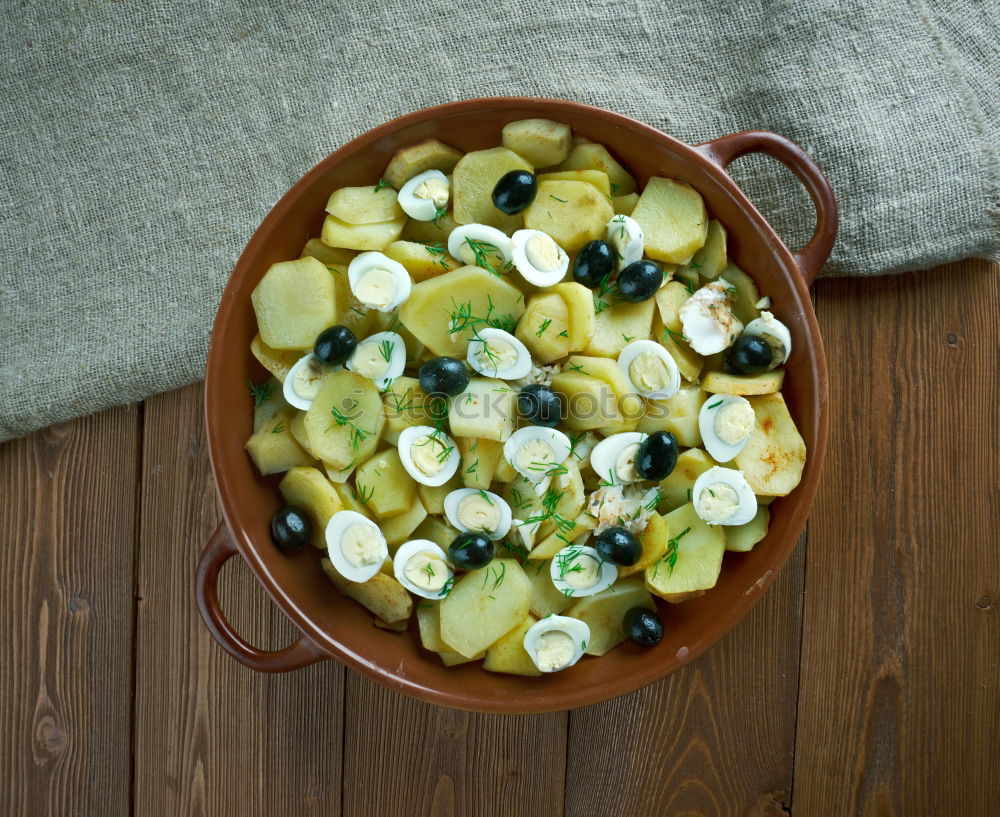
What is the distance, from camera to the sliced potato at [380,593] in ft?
5.48

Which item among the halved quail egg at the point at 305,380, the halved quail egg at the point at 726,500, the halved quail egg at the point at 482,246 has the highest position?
the halved quail egg at the point at 482,246

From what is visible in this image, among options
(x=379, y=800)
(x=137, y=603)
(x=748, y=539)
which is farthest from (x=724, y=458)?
(x=137, y=603)

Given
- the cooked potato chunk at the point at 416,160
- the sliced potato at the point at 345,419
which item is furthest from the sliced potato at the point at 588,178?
the sliced potato at the point at 345,419

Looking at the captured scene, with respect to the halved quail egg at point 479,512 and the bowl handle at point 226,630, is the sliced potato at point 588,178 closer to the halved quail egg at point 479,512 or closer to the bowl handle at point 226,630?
the halved quail egg at point 479,512

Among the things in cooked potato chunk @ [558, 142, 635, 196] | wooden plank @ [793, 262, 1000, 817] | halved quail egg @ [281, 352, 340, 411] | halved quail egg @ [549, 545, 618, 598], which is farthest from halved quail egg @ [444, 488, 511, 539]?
wooden plank @ [793, 262, 1000, 817]

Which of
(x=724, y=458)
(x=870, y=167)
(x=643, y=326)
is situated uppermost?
(x=870, y=167)

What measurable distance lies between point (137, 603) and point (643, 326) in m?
1.45

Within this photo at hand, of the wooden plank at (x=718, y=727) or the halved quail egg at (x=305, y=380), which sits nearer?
the halved quail egg at (x=305, y=380)

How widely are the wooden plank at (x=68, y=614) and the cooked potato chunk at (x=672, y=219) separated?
1.33 metres

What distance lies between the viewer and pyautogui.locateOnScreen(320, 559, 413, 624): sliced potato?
1.67 metres

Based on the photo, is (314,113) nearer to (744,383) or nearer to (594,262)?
(594,262)

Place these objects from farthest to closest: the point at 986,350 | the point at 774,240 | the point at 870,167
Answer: the point at 986,350 < the point at 870,167 < the point at 774,240

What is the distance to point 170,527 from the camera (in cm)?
206

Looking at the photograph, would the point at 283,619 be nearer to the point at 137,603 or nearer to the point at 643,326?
the point at 137,603
